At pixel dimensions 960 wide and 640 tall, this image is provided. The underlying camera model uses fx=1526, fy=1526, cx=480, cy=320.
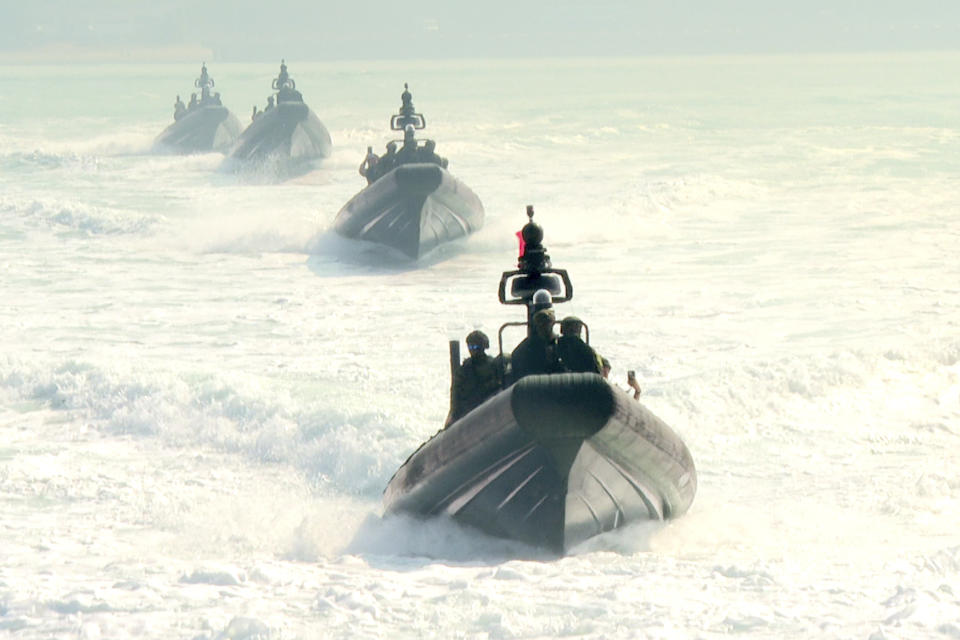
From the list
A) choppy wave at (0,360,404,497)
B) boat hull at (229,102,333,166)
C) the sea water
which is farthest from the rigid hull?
boat hull at (229,102,333,166)

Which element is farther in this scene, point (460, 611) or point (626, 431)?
point (626, 431)

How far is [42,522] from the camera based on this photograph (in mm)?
14211

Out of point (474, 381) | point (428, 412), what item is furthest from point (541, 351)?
point (428, 412)

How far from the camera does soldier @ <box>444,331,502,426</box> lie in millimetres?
13078

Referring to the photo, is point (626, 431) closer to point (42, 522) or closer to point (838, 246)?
point (42, 522)

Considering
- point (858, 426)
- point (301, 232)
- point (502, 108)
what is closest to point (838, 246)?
point (301, 232)

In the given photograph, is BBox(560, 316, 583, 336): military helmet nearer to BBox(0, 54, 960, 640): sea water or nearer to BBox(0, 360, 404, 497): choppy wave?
BBox(0, 54, 960, 640): sea water

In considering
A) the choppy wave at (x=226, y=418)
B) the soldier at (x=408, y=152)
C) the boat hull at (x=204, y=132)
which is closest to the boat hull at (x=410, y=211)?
the soldier at (x=408, y=152)

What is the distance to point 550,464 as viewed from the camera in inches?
480

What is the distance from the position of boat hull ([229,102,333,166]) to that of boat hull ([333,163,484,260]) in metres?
20.8

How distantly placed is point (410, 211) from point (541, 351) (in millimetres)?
20980

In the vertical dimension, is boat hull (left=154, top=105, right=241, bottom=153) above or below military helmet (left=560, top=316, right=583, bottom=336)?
below

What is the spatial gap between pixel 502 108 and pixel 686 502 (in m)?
106

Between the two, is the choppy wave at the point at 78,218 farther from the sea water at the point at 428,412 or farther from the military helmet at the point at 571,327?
the military helmet at the point at 571,327
